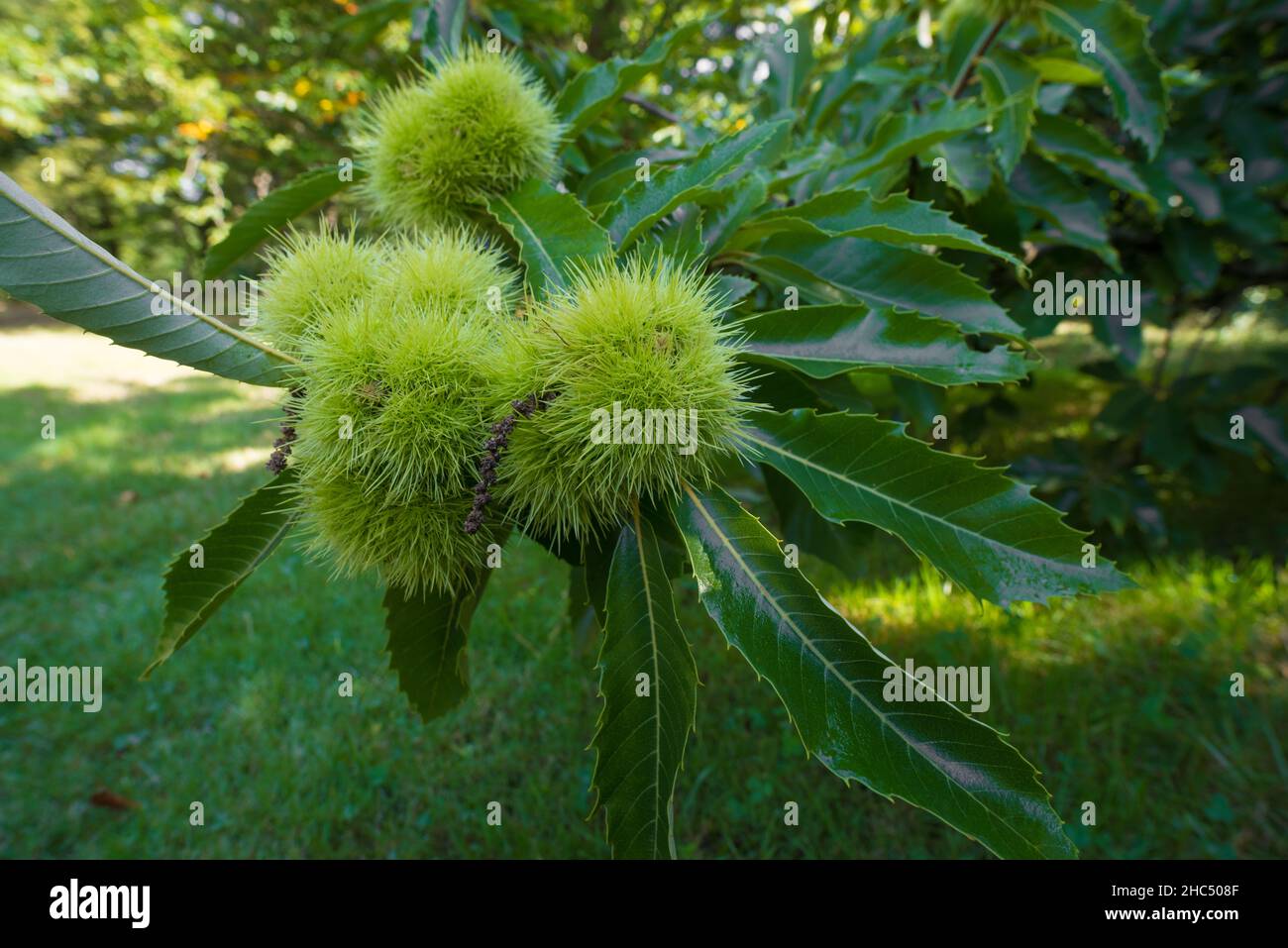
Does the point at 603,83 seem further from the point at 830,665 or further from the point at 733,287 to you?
the point at 830,665

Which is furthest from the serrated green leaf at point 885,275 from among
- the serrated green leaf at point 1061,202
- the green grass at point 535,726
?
the green grass at point 535,726

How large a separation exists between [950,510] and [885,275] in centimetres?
45

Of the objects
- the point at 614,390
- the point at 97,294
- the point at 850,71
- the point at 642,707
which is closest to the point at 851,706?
the point at 642,707

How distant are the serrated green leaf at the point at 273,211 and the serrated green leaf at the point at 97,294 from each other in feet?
1.44

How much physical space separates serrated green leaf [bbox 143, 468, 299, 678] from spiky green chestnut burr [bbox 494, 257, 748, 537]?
37 cm

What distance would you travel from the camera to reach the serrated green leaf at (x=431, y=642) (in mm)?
1172

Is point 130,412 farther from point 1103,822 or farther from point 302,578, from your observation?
point 1103,822

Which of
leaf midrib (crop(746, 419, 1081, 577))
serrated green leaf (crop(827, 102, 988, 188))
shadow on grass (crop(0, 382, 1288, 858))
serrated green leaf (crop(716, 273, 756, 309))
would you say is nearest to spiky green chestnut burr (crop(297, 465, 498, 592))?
leaf midrib (crop(746, 419, 1081, 577))

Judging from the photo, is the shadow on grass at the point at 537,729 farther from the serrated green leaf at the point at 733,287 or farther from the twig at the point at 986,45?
the twig at the point at 986,45

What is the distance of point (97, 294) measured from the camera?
83 centimetres

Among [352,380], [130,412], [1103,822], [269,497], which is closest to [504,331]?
[352,380]

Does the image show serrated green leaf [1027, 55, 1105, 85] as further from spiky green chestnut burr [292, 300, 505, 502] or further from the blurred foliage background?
spiky green chestnut burr [292, 300, 505, 502]

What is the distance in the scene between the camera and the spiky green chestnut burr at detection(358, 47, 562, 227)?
45.4 inches

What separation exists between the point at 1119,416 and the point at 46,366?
42.5 feet
